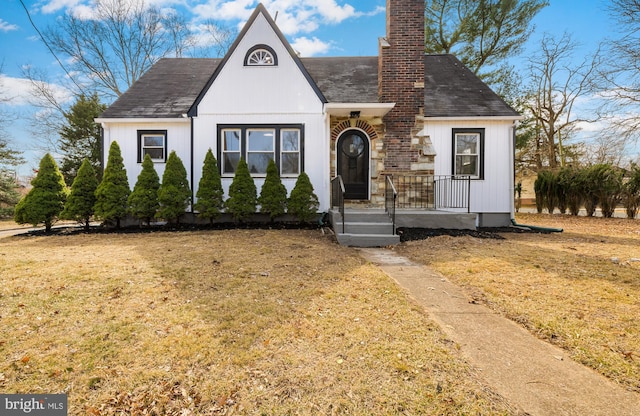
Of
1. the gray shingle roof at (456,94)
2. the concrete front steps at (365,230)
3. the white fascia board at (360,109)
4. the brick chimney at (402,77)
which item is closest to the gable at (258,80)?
the white fascia board at (360,109)

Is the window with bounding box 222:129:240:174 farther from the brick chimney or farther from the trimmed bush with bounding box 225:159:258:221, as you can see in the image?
the brick chimney

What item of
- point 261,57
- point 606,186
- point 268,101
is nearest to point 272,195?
point 268,101

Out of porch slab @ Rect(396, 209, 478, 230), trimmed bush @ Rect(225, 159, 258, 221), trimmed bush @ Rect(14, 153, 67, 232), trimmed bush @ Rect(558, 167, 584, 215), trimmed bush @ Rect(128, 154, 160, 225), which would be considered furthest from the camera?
trimmed bush @ Rect(558, 167, 584, 215)

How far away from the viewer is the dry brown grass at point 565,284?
264cm

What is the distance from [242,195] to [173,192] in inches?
73.9

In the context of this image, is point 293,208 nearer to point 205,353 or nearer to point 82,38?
→ point 205,353

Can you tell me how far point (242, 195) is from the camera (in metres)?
8.77

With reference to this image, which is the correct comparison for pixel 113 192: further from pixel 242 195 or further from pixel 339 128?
pixel 339 128

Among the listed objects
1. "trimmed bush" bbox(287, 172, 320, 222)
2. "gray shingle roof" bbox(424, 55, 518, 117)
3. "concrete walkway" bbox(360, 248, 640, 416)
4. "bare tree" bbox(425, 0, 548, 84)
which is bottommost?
"concrete walkway" bbox(360, 248, 640, 416)

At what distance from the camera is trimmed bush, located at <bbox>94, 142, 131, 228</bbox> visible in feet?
28.3

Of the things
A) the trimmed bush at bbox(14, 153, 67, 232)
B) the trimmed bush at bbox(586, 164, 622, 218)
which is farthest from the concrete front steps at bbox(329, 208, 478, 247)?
the trimmed bush at bbox(586, 164, 622, 218)

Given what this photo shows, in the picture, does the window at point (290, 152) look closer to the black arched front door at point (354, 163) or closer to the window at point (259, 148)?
the window at point (259, 148)

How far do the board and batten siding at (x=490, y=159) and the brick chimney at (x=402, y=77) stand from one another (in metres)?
0.95

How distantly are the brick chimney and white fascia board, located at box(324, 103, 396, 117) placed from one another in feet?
1.48
